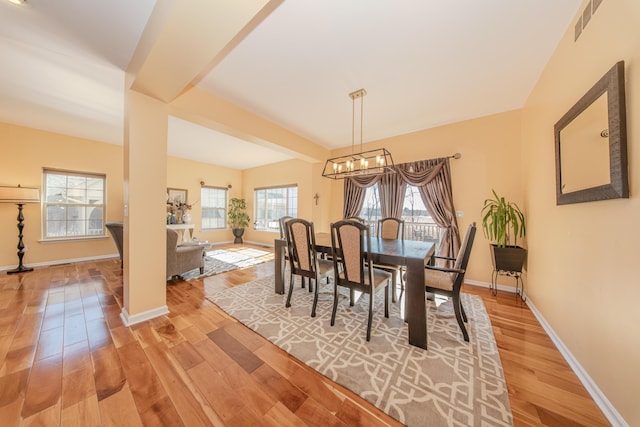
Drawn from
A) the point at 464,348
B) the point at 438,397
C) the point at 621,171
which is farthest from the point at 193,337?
the point at 621,171

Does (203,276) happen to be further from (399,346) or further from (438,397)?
(438,397)

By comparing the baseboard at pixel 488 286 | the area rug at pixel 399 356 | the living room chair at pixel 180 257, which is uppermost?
the living room chair at pixel 180 257

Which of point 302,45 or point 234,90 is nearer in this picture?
point 302,45

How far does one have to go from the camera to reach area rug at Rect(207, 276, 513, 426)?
50.2 inches

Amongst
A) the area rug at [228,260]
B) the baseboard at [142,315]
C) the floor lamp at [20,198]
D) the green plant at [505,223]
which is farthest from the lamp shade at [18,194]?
the green plant at [505,223]

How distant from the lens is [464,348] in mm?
1791

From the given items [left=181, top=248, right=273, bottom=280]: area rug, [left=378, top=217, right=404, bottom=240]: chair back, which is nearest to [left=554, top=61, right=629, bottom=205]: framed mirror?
[left=378, top=217, right=404, bottom=240]: chair back

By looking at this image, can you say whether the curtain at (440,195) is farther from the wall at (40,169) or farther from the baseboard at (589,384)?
the wall at (40,169)

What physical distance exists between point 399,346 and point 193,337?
6.12 ft

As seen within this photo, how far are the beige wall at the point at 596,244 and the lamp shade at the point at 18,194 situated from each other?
7.25 m

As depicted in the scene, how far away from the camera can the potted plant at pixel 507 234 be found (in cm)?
271

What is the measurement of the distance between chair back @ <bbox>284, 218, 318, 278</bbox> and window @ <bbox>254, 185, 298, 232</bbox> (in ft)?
11.4

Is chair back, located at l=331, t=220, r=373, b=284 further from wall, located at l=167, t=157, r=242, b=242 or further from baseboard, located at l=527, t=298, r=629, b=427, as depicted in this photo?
wall, located at l=167, t=157, r=242, b=242

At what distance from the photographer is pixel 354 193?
467 cm
